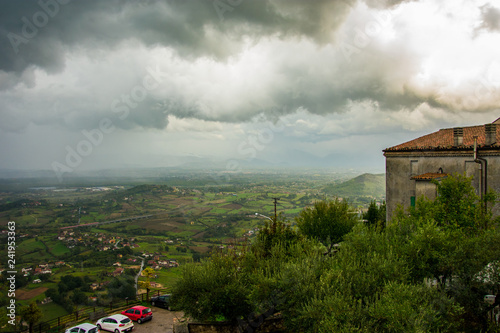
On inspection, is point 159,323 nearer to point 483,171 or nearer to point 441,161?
point 441,161

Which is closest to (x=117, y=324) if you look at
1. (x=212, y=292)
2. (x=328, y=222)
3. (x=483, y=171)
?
(x=212, y=292)

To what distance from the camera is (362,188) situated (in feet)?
388

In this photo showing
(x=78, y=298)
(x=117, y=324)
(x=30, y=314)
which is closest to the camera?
(x=30, y=314)

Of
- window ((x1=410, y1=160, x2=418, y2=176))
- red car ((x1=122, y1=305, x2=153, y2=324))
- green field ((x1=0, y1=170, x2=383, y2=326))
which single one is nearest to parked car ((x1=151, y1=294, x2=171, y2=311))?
green field ((x1=0, y1=170, x2=383, y2=326))

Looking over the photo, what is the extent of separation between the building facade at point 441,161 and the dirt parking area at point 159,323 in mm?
25436

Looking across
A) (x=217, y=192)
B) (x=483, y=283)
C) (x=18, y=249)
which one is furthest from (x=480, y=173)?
(x=217, y=192)

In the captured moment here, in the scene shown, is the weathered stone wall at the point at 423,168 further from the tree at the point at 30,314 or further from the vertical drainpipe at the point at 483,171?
the tree at the point at 30,314

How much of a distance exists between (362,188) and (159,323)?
113 m

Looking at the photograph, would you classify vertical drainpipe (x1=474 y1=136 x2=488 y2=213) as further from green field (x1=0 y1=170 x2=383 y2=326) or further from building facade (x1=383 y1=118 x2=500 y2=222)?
green field (x1=0 y1=170 x2=383 y2=326)

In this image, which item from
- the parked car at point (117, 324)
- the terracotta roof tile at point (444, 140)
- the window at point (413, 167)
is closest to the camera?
the parked car at point (117, 324)

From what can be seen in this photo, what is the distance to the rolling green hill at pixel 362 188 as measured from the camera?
4318 inches

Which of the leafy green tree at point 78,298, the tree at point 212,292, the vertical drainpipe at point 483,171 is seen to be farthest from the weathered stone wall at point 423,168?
the leafy green tree at point 78,298

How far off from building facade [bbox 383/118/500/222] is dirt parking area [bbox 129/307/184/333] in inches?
1001

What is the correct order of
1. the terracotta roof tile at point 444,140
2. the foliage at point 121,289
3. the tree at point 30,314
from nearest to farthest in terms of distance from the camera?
the tree at point 30,314, the terracotta roof tile at point 444,140, the foliage at point 121,289
